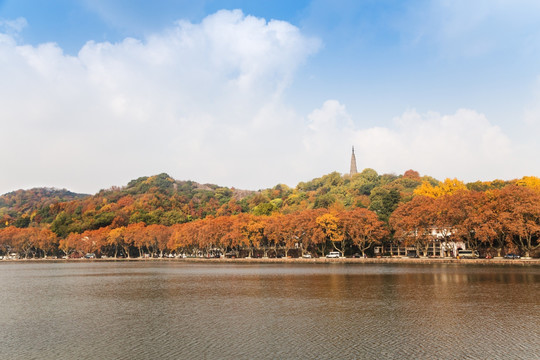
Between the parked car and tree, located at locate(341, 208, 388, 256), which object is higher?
tree, located at locate(341, 208, 388, 256)

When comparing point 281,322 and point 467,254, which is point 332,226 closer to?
point 467,254

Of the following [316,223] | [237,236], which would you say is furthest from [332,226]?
[237,236]

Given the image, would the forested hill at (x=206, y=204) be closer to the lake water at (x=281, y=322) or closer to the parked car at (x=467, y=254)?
the parked car at (x=467, y=254)

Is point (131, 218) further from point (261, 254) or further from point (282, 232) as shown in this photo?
point (282, 232)

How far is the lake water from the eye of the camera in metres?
17.3

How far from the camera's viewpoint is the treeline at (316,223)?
6125 cm

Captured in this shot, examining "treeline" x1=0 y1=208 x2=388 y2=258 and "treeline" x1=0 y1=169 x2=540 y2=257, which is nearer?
"treeline" x1=0 y1=169 x2=540 y2=257

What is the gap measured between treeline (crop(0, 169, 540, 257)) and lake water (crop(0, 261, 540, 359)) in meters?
25.9

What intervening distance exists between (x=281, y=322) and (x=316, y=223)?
188ft

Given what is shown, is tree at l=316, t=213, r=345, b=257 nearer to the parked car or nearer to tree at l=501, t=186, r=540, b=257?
the parked car

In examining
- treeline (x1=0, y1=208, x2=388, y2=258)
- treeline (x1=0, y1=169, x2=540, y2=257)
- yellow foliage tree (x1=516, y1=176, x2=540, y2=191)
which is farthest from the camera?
yellow foliage tree (x1=516, y1=176, x2=540, y2=191)

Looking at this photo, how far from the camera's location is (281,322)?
22.4 m

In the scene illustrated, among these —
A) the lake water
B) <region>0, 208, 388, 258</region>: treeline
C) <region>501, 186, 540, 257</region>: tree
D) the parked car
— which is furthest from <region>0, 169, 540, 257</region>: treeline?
the lake water

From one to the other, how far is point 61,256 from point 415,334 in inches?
5333
